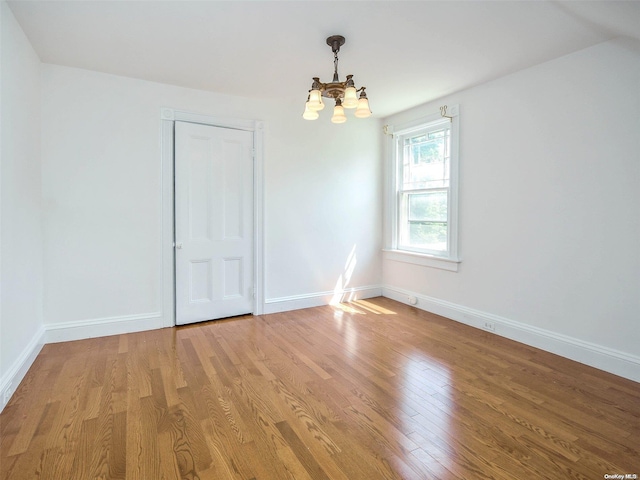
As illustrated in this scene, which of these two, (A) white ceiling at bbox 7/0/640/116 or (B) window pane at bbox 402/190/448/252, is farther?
(B) window pane at bbox 402/190/448/252

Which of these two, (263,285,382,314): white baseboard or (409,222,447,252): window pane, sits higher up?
(409,222,447,252): window pane

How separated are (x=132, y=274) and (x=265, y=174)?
182 centimetres

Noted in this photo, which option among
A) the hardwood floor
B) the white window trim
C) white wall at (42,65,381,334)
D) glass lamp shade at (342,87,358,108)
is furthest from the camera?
the white window trim

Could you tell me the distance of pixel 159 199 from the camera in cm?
368

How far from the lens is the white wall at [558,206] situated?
2.70 m

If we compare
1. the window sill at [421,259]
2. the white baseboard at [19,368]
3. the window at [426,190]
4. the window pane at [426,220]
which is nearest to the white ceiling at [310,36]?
the window at [426,190]

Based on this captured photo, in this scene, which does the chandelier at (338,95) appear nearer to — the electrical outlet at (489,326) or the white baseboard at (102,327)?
the electrical outlet at (489,326)

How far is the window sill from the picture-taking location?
409 centimetres

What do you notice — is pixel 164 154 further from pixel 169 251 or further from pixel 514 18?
pixel 514 18

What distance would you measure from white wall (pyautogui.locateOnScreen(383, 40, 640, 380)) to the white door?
2493mm

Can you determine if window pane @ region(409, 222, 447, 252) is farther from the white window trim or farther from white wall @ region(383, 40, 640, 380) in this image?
white wall @ region(383, 40, 640, 380)

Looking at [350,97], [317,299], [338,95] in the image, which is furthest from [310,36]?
[317,299]

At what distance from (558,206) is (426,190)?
1.59 m

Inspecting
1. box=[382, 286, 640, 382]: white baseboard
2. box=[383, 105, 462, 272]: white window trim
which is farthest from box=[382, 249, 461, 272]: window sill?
box=[382, 286, 640, 382]: white baseboard
